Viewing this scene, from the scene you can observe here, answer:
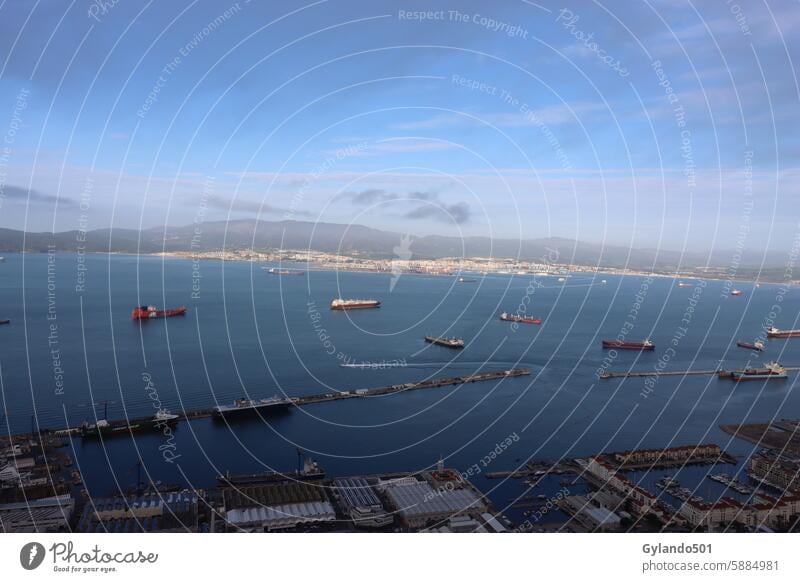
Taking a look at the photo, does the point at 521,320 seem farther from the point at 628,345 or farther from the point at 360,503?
the point at 360,503

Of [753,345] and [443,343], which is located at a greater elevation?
[443,343]

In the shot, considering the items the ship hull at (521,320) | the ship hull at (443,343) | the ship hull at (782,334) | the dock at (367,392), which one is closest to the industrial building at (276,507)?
the dock at (367,392)

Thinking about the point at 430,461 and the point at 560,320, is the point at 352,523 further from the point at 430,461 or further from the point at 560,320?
the point at 560,320

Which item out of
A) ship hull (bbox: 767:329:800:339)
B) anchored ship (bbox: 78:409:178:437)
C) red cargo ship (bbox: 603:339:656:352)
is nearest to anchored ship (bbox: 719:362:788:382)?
red cargo ship (bbox: 603:339:656:352)
